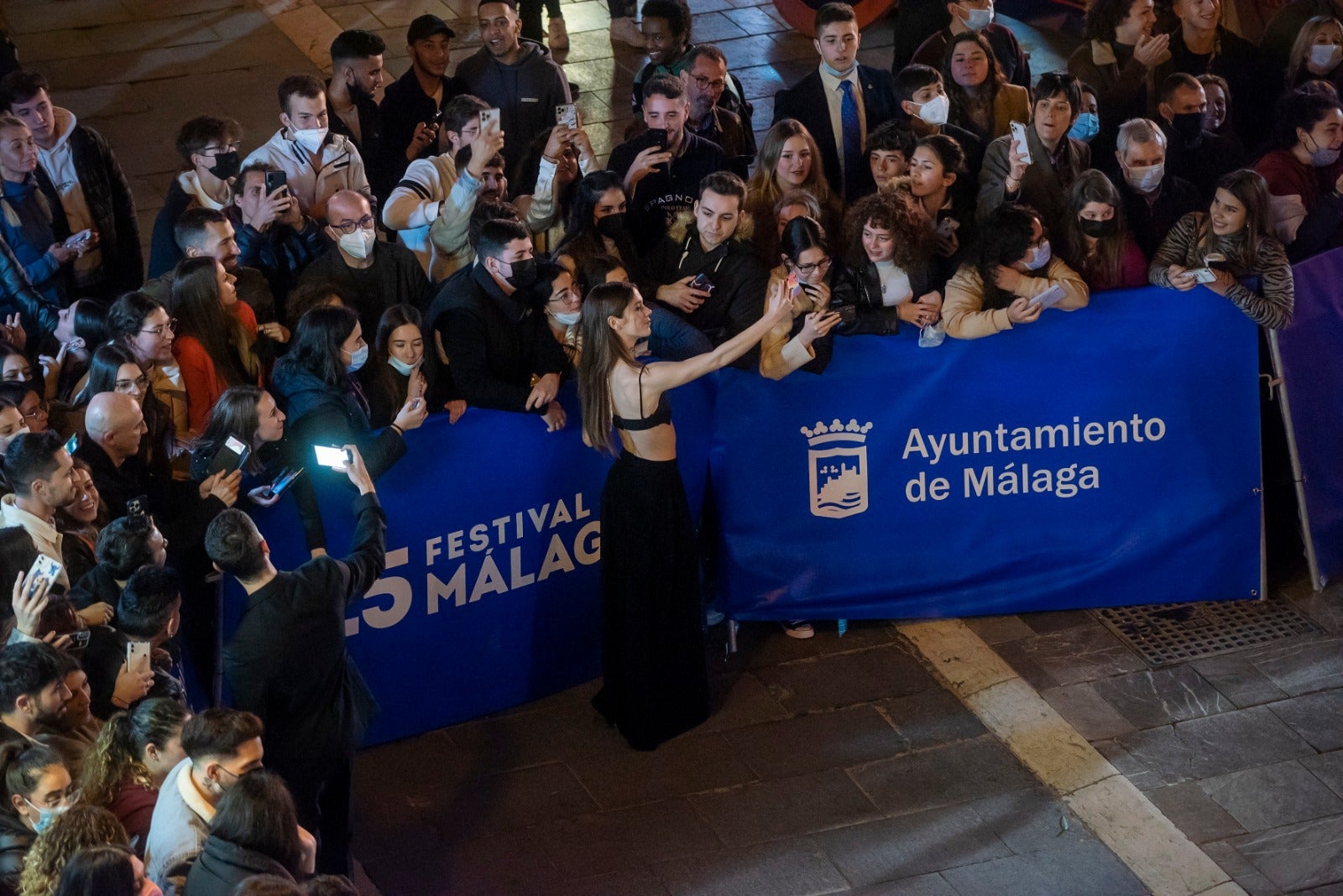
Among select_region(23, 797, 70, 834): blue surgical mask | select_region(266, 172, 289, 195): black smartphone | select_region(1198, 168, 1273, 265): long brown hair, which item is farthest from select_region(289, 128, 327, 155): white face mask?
select_region(23, 797, 70, 834): blue surgical mask

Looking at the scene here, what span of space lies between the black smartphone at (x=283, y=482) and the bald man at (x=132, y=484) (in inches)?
6.5

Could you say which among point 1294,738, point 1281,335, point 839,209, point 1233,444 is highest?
point 839,209

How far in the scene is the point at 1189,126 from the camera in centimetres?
836

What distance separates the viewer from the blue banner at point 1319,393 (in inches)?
300

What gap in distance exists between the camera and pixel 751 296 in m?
7.25

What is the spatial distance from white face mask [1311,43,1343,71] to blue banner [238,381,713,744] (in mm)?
4278

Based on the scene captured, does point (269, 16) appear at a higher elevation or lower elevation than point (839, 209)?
lower

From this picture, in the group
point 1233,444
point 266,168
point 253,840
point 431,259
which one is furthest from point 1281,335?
point 253,840

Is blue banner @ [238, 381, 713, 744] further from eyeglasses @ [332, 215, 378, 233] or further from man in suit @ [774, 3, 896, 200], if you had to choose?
man in suit @ [774, 3, 896, 200]

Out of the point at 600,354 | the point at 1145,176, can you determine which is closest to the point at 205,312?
the point at 600,354

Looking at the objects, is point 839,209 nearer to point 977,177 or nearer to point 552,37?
point 977,177

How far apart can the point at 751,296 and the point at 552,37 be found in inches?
275

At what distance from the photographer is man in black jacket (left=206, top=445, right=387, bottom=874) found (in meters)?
5.38

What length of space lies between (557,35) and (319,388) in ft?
26.1
